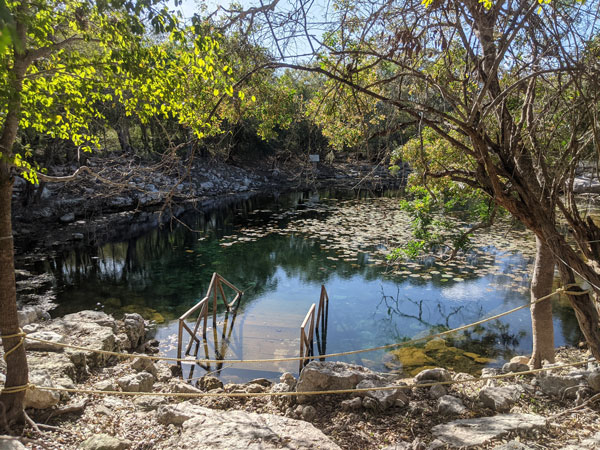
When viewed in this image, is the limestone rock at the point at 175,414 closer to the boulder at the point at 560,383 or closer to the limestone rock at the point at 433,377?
the limestone rock at the point at 433,377

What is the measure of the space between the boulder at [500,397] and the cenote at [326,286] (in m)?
1.87

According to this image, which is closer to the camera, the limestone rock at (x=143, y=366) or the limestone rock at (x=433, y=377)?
the limestone rock at (x=433, y=377)

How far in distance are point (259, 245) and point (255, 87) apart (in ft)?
37.1

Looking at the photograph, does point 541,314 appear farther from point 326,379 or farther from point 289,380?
point 289,380

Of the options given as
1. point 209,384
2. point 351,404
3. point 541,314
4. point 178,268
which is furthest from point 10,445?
point 178,268

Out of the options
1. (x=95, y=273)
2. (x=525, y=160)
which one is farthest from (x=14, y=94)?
(x=95, y=273)

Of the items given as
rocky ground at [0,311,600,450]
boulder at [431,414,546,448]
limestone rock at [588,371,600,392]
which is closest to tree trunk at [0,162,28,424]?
rocky ground at [0,311,600,450]

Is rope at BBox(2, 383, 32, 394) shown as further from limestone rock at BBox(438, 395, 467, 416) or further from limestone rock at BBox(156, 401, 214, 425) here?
limestone rock at BBox(438, 395, 467, 416)

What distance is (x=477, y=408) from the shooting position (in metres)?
3.89

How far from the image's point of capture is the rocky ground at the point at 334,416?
3232 mm

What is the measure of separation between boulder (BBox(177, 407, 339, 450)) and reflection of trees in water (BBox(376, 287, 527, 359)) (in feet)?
18.9

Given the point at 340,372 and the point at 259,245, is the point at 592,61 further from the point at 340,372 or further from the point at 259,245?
the point at 259,245

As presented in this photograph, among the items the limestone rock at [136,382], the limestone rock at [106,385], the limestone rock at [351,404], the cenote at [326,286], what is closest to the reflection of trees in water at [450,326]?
the cenote at [326,286]

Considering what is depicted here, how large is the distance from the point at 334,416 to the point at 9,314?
3.12 metres
